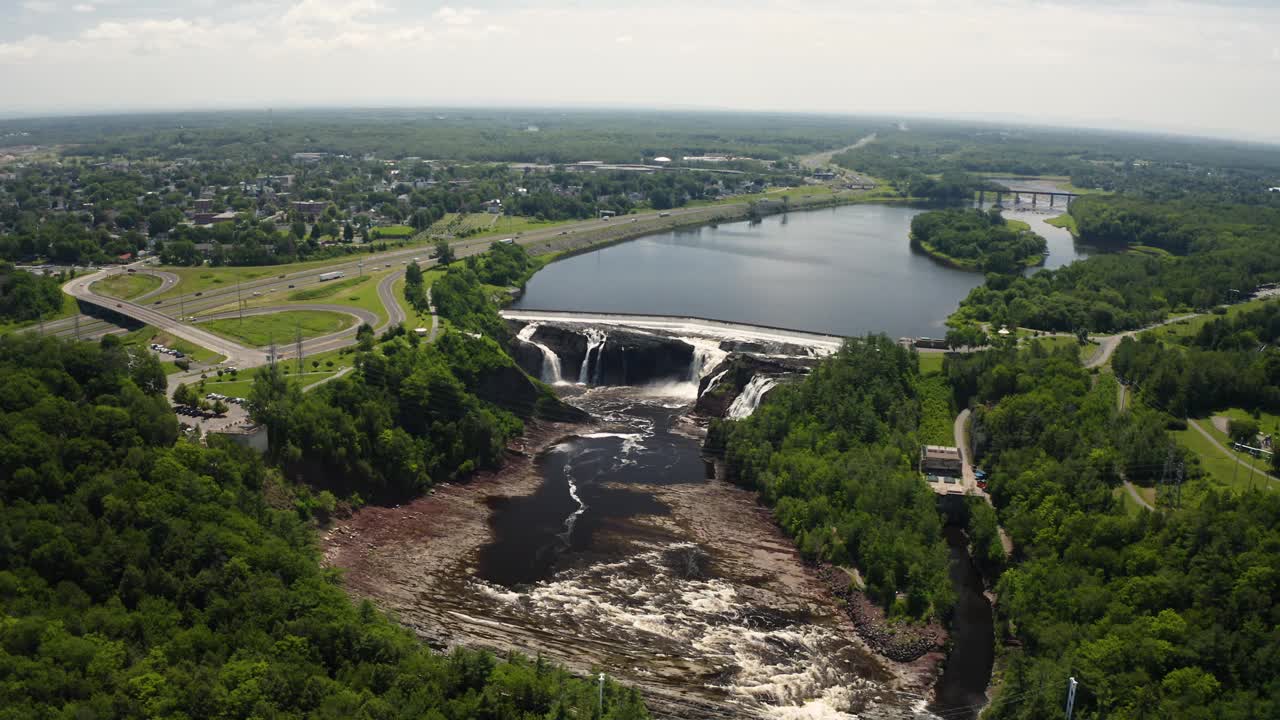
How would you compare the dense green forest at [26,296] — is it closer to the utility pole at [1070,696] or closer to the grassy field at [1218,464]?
the utility pole at [1070,696]

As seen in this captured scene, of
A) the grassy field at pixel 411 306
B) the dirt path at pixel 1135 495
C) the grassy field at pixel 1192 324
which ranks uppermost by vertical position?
the grassy field at pixel 411 306

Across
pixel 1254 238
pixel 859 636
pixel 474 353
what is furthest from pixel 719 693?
pixel 1254 238

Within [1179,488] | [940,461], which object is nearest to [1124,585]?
[1179,488]

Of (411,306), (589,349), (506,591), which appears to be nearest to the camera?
(506,591)

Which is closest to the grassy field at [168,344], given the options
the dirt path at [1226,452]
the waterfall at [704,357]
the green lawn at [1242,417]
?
the waterfall at [704,357]

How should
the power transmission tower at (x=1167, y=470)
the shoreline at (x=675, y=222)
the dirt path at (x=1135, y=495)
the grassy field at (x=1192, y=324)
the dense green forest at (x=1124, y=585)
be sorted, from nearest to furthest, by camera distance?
the dense green forest at (x=1124, y=585) → the dirt path at (x=1135, y=495) → the power transmission tower at (x=1167, y=470) → the grassy field at (x=1192, y=324) → the shoreline at (x=675, y=222)

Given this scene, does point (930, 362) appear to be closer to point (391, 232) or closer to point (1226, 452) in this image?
point (1226, 452)

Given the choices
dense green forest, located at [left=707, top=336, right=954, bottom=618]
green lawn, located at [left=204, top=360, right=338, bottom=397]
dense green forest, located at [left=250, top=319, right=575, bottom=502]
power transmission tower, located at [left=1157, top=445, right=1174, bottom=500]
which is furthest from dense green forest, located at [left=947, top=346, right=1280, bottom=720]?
green lawn, located at [left=204, top=360, right=338, bottom=397]
